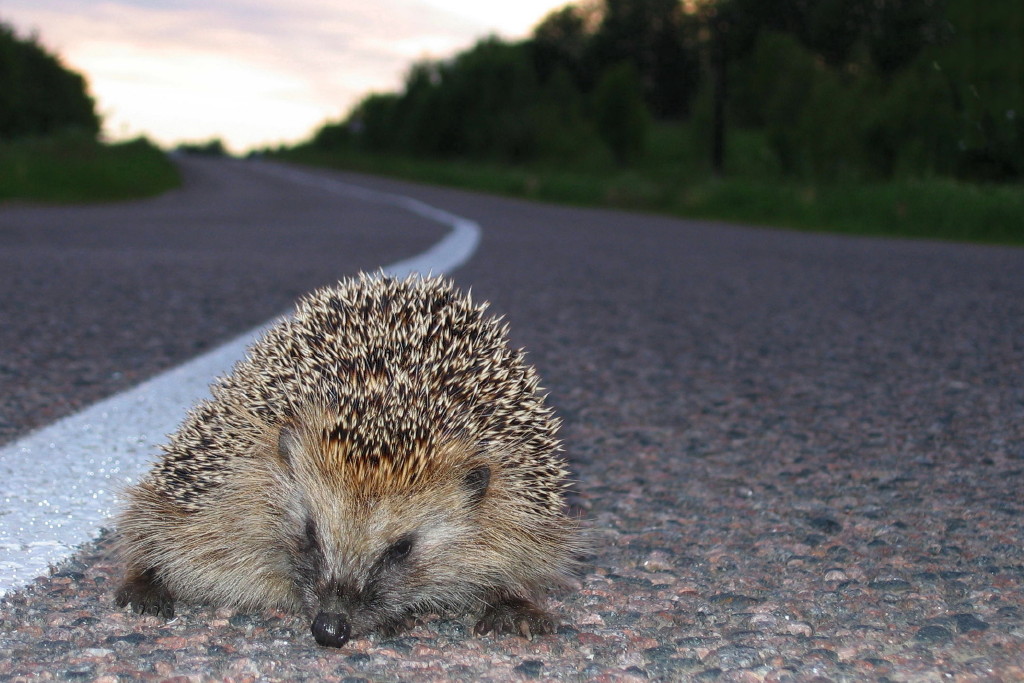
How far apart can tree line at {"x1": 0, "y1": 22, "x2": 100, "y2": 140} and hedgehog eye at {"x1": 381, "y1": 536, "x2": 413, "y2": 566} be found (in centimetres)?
3731

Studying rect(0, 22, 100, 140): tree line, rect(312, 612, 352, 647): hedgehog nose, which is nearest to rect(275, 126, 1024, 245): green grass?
rect(312, 612, 352, 647): hedgehog nose

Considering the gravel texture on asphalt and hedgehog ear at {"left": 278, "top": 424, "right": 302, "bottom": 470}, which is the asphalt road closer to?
the gravel texture on asphalt

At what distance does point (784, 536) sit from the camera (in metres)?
3.06

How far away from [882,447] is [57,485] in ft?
9.81

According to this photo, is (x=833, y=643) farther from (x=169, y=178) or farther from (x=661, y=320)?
(x=169, y=178)

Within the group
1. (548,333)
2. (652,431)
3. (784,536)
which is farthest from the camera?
(548,333)

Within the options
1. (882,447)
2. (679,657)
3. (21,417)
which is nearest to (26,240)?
(21,417)

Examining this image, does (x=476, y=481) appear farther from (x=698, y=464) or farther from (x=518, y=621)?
(x=698, y=464)


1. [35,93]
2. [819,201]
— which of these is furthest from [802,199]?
[35,93]

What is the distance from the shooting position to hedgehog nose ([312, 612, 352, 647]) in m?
2.40

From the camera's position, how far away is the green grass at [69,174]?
22.6 metres

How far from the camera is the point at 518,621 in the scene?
2537 mm

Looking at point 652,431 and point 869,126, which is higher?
point 869,126

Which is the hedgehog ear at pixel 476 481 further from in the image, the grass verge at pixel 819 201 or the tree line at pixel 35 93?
the tree line at pixel 35 93
